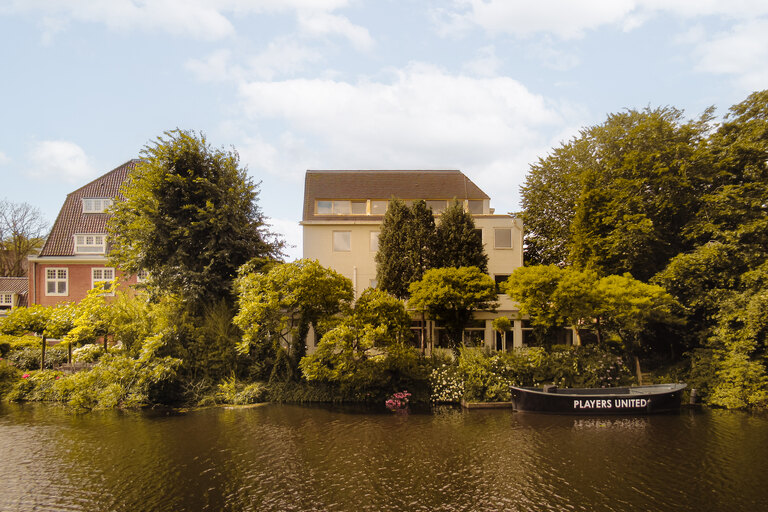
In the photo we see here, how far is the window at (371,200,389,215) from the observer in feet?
121

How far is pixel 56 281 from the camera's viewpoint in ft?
135

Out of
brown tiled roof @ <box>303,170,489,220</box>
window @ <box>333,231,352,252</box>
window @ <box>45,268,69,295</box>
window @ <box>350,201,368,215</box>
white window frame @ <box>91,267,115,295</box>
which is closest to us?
window @ <box>333,231,352,252</box>

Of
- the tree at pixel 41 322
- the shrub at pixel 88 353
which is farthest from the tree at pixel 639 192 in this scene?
the tree at pixel 41 322

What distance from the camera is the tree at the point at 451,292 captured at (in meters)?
27.3

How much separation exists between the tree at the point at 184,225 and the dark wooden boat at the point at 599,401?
17659 millimetres

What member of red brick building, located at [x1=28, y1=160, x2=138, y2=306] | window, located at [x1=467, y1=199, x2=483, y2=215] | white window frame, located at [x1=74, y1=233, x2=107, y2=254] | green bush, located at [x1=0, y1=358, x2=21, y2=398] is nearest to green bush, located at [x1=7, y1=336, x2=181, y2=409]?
green bush, located at [x1=0, y1=358, x2=21, y2=398]

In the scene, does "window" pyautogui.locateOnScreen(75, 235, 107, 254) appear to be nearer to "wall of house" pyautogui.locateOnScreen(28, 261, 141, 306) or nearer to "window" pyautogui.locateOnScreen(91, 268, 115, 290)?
"wall of house" pyautogui.locateOnScreen(28, 261, 141, 306)

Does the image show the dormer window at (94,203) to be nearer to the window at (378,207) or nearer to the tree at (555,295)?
the window at (378,207)

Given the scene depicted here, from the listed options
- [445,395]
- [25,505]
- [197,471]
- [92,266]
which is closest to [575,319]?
[445,395]

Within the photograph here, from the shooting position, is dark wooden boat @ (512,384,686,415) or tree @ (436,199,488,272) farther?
tree @ (436,199,488,272)

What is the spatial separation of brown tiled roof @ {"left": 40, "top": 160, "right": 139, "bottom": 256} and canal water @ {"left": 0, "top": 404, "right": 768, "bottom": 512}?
2268 cm

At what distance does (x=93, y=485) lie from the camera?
45.9ft

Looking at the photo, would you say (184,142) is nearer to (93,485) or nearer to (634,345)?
(93,485)

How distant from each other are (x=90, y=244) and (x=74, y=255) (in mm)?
1506
